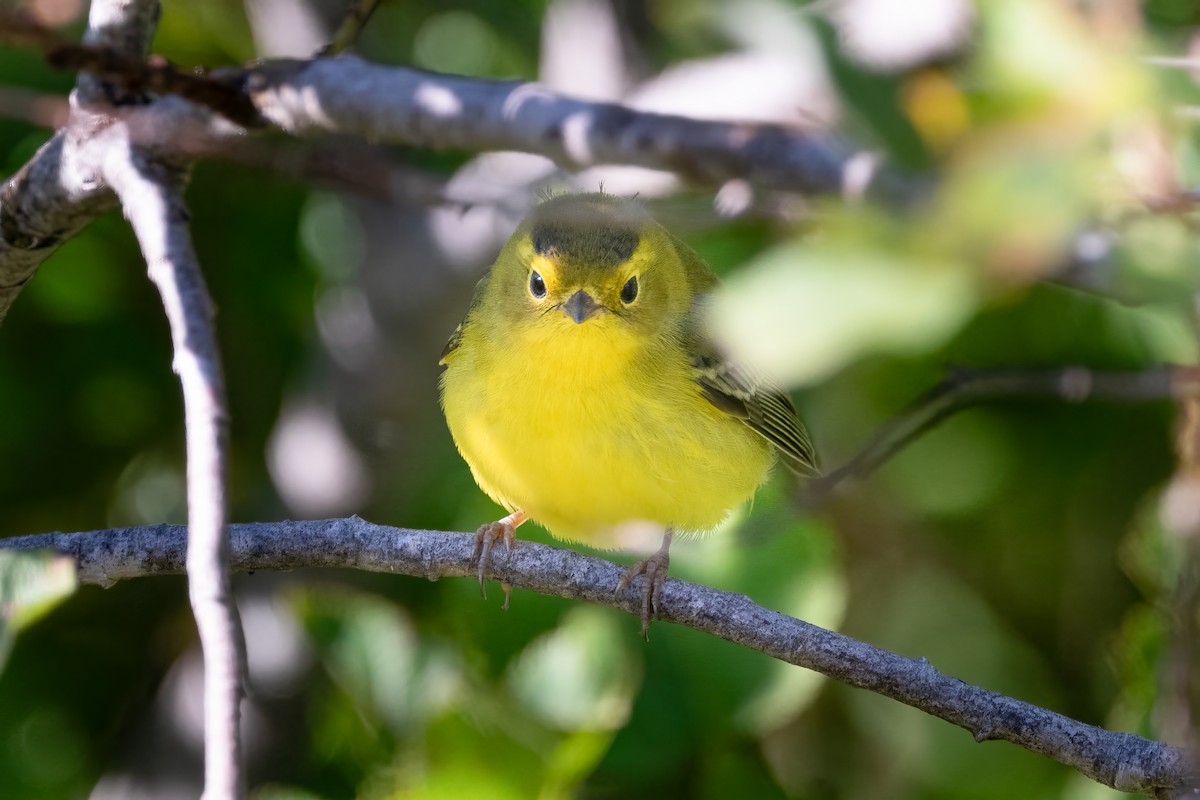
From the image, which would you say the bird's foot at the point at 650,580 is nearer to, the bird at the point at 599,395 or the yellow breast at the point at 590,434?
the bird at the point at 599,395

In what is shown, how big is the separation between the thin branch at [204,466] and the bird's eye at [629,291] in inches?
52.6

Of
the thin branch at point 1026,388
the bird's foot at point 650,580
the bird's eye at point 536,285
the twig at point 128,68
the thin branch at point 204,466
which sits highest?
the twig at point 128,68

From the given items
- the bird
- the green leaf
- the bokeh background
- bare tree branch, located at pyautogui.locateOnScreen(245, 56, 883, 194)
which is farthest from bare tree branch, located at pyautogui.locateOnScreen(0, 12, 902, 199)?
the green leaf

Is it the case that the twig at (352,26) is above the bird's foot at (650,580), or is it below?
above

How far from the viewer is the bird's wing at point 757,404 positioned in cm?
357

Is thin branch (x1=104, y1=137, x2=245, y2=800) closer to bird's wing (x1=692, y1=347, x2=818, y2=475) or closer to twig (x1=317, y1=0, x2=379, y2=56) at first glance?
twig (x1=317, y1=0, x2=379, y2=56)

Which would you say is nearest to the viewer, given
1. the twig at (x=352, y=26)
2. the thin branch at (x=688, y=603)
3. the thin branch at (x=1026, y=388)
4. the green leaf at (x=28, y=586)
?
the green leaf at (x=28, y=586)

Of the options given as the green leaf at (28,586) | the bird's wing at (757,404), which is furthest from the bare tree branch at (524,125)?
the green leaf at (28,586)

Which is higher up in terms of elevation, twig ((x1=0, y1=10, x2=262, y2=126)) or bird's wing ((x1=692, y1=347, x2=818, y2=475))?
twig ((x1=0, y1=10, x2=262, y2=126))

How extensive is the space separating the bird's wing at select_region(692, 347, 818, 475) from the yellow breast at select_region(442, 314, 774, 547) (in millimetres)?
88

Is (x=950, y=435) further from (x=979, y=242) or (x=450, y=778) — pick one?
(x=979, y=242)

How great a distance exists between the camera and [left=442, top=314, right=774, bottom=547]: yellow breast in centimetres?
312

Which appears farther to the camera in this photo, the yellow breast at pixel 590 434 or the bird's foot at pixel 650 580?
the yellow breast at pixel 590 434

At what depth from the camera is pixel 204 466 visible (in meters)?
1.79
